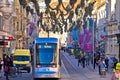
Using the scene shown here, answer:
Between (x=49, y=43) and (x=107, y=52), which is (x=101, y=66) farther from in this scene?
(x=107, y=52)

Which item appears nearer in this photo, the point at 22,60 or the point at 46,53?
the point at 46,53

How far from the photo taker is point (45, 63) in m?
33.6

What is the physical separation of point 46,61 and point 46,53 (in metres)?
0.63

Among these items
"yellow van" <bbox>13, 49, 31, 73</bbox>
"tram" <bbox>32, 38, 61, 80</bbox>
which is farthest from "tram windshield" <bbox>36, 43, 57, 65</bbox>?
"yellow van" <bbox>13, 49, 31, 73</bbox>

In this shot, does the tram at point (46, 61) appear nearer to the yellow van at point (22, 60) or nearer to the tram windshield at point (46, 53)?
the tram windshield at point (46, 53)

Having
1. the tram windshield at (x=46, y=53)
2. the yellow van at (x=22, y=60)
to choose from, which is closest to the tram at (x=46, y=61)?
the tram windshield at (x=46, y=53)

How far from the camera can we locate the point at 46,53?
3384 cm

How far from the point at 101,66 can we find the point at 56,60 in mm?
4826

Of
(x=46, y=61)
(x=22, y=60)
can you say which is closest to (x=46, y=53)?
(x=46, y=61)

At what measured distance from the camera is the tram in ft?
110

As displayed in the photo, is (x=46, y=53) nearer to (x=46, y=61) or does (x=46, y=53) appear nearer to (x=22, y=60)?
(x=46, y=61)

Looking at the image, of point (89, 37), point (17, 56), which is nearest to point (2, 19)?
point (89, 37)

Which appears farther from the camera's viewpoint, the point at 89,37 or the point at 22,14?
the point at 22,14

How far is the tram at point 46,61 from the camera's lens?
3344cm
